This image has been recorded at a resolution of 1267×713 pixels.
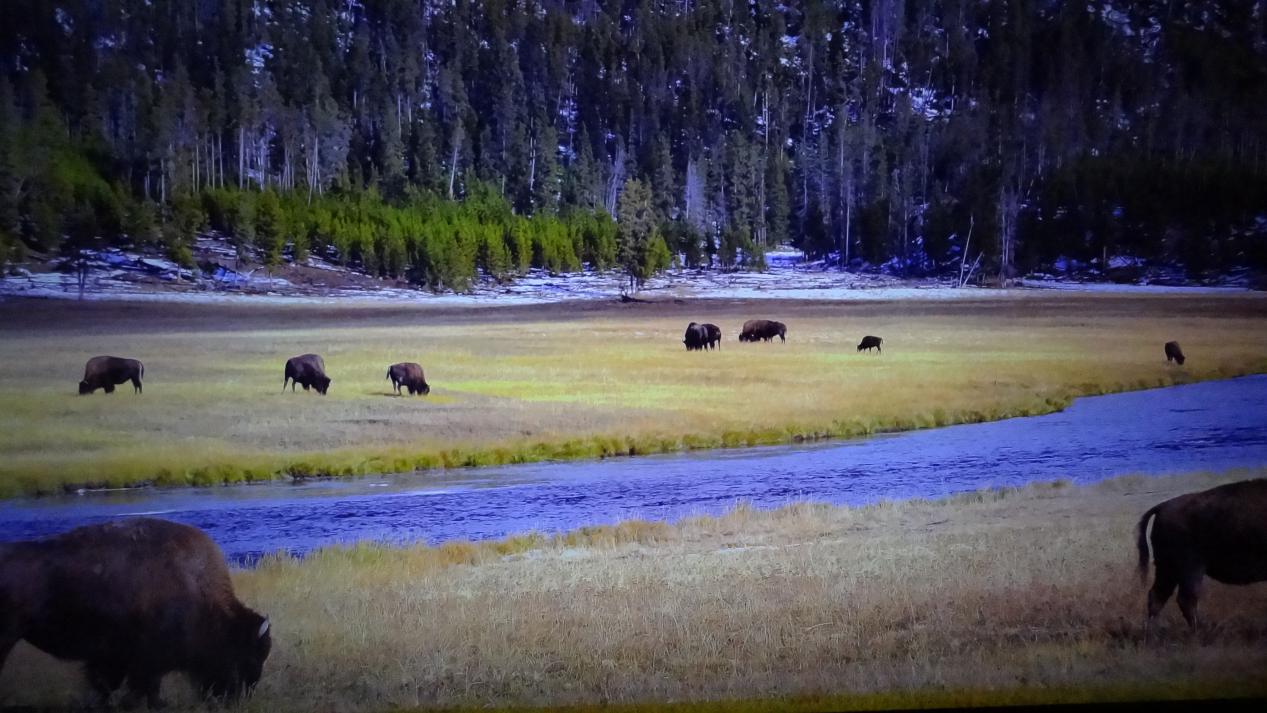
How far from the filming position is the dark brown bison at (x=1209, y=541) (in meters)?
3.90

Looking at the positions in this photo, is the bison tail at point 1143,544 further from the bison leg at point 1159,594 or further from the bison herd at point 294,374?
the bison herd at point 294,374

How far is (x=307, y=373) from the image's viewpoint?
4.00 meters

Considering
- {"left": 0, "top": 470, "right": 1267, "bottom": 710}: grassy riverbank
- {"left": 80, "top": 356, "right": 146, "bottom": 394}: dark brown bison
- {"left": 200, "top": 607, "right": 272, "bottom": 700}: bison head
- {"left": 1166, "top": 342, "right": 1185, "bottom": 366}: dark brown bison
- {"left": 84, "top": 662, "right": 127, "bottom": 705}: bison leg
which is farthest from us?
{"left": 1166, "top": 342, "right": 1185, "bottom": 366}: dark brown bison

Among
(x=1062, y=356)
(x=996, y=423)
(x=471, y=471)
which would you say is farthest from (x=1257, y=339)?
(x=471, y=471)

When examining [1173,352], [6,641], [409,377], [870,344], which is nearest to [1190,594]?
[1173,352]

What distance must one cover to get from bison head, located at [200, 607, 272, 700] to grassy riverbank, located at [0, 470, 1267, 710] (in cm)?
9

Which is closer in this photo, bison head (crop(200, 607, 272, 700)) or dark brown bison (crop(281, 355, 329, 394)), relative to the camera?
bison head (crop(200, 607, 272, 700))

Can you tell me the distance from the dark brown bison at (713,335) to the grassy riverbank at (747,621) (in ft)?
2.62

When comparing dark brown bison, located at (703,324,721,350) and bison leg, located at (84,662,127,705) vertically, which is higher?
dark brown bison, located at (703,324,721,350)

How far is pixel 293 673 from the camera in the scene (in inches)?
142

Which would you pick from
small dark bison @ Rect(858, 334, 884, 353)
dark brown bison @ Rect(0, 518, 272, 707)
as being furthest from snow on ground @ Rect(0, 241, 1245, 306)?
dark brown bison @ Rect(0, 518, 272, 707)

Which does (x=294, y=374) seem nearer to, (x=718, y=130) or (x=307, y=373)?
(x=307, y=373)

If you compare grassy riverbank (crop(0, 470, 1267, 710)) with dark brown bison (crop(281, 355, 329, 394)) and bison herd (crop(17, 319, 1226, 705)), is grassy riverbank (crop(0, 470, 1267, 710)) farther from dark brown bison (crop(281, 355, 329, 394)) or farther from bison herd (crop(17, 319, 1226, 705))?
dark brown bison (crop(281, 355, 329, 394))

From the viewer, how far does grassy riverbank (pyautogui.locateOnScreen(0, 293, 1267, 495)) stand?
147 inches
